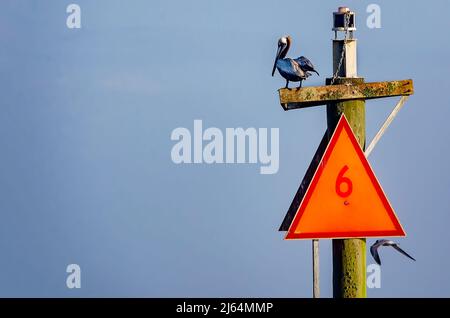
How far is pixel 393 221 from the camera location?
274 inches

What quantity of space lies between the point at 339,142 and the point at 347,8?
3.49 feet

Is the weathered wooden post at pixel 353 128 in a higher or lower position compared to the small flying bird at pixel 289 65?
lower

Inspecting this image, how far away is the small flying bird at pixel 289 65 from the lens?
26.9ft

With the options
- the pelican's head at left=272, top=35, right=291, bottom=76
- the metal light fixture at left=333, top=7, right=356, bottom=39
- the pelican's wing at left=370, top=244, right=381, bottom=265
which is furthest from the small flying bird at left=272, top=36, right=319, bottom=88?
the pelican's wing at left=370, top=244, right=381, bottom=265

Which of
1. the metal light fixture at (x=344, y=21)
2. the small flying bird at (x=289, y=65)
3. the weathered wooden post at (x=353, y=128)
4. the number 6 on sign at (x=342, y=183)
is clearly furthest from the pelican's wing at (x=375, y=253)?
the metal light fixture at (x=344, y=21)

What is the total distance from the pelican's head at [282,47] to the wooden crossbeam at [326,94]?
44.8 inches

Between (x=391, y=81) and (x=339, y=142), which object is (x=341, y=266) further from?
(x=391, y=81)

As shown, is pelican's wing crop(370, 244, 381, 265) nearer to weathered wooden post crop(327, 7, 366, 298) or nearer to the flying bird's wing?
weathered wooden post crop(327, 7, 366, 298)

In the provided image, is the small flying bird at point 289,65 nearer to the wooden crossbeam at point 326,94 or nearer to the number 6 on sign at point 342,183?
the wooden crossbeam at point 326,94

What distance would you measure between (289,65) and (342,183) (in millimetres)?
1816

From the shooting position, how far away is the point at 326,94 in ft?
23.3

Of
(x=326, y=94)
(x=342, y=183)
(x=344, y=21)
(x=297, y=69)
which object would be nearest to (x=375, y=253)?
(x=297, y=69)
